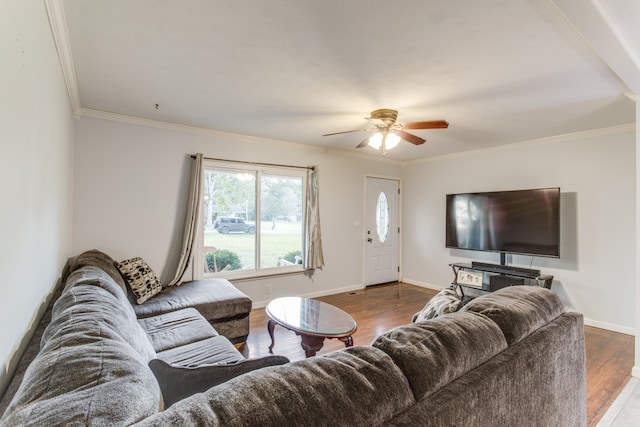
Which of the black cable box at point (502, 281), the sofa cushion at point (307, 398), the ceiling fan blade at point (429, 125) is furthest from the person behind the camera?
the black cable box at point (502, 281)

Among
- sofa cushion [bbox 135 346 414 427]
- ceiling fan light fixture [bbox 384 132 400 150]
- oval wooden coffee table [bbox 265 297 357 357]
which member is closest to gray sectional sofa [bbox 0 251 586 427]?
sofa cushion [bbox 135 346 414 427]

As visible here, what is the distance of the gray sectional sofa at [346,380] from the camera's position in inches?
25.3

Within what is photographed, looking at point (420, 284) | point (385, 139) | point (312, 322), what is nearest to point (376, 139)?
point (385, 139)

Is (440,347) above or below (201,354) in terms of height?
above

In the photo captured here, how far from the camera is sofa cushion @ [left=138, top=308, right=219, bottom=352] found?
2.14m

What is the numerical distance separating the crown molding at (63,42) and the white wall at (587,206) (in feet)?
16.5

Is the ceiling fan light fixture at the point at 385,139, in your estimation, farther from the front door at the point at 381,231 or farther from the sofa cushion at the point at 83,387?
the sofa cushion at the point at 83,387

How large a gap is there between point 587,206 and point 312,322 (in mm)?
3747

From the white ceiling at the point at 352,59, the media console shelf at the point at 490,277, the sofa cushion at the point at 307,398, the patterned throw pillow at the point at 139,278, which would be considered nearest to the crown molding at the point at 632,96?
the white ceiling at the point at 352,59

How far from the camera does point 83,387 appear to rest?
2.49 feet

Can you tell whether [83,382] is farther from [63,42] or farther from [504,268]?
[504,268]

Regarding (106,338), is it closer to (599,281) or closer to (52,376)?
(52,376)

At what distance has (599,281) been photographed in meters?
3.69

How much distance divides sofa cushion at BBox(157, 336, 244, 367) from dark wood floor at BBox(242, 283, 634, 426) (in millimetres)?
882
